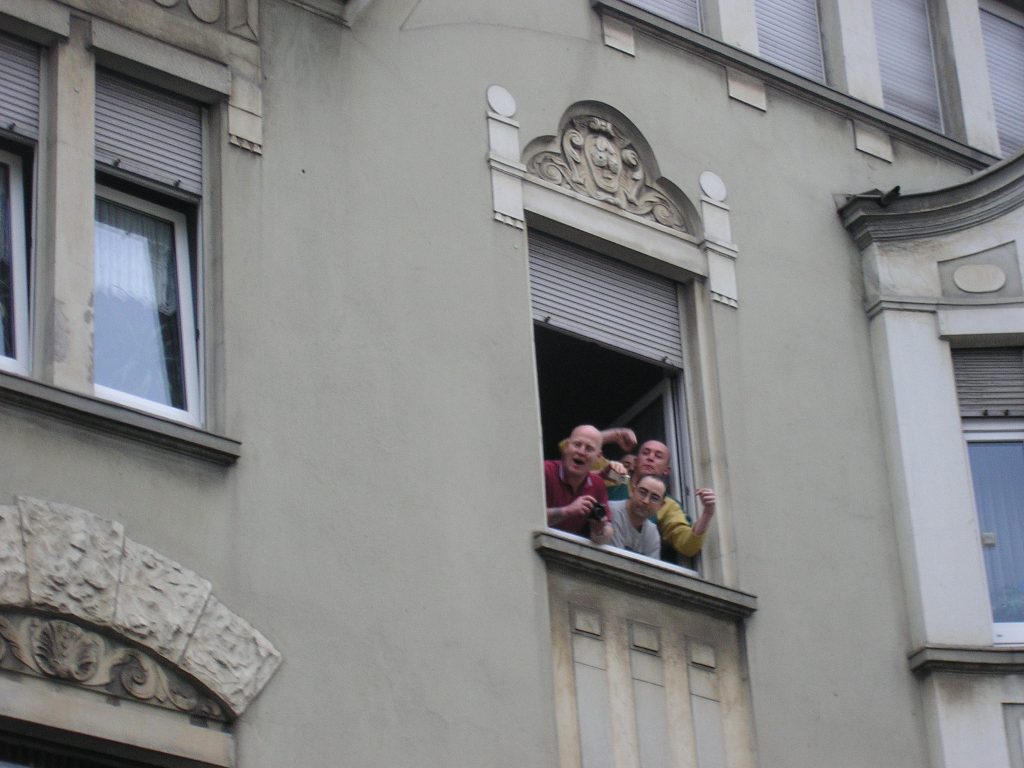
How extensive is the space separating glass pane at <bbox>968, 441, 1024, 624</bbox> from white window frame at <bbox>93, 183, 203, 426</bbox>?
5490 millimetres

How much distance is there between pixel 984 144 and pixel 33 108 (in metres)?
7.53

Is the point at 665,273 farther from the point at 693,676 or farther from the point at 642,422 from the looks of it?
the point at 693,676

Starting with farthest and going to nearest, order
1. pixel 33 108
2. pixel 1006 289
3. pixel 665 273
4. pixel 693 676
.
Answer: pixel 1006 289 → pixel 665 273 → pixel 693 676 → pixel 33 108

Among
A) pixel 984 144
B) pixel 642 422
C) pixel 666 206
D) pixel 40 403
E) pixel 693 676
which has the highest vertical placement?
pixel 984 144

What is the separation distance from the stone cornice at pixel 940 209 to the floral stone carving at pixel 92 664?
20.7ft

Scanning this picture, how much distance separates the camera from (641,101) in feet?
49.8

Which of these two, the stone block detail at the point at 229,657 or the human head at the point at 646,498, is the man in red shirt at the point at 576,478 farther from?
the stone block detail at the point at 229,657

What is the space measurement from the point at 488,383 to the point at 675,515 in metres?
1.47

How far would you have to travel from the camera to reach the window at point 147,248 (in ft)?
39.7

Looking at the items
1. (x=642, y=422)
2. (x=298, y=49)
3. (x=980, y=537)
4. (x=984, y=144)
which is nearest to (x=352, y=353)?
(x=298, y=49)

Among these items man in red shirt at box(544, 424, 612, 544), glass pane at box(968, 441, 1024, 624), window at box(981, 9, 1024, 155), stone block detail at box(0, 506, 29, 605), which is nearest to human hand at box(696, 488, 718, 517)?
man in red shirt at box(544, 424, 612, 544)

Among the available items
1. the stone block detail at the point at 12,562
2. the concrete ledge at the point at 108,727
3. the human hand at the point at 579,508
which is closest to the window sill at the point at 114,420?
the stone block detail at the point at 12,562

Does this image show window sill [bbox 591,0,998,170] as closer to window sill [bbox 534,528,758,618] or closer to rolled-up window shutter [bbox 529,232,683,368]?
rolled-up window shutter [bbox 529,232,683,368]

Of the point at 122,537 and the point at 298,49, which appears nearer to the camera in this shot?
the point at 122,537
